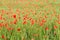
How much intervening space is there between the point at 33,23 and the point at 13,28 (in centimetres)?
42

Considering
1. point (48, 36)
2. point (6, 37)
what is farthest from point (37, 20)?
point (6, 37)

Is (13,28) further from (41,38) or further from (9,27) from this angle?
(41,38)

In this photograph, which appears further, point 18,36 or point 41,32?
point 41,32

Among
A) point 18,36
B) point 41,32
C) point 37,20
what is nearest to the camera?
point 18,36

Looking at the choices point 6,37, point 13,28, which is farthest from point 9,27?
point 6,37

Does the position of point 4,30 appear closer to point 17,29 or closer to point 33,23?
point 17,29

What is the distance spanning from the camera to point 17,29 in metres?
3.99

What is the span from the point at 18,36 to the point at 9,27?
0.39 meters

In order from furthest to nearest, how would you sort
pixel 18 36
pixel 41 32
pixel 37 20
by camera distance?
pixel 37 20
pixel 41 32
pixel 18 36

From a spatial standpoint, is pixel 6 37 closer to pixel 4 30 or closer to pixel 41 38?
pixel 4 30

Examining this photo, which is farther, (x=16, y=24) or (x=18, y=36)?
(x=16, y=24)

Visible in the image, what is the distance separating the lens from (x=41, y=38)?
3824 millimetres

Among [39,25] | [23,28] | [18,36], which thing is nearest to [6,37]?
[18,36]

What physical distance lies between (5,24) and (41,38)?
0.80 m
